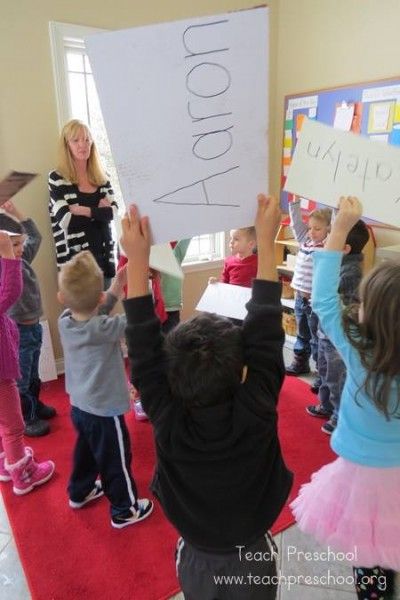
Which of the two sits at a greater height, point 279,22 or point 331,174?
point 279,22

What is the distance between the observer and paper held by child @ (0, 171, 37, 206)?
3.33ft

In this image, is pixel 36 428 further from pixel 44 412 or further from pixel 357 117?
pixel 357 117

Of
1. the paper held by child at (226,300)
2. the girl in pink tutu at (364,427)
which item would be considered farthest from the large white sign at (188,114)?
the paper held by child at (226,300)

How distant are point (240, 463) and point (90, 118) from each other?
9.02ft

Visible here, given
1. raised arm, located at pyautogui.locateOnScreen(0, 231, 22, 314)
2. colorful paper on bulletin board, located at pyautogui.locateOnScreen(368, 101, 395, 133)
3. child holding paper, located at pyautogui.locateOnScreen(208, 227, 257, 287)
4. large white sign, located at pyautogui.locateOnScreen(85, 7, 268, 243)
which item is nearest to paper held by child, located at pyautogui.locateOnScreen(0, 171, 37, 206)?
large white sign, located at pyautogui.locateOnScreen(85, 7, 268, 243)

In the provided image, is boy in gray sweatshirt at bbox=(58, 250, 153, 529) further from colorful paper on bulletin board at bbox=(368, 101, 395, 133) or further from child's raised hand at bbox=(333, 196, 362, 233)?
colorful paper on bulletin board at bbox=(368, 101, 395, 133)

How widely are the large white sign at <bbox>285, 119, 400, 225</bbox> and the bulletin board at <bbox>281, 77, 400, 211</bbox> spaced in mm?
1283

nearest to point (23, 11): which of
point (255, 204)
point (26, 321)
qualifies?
point (26, 321)

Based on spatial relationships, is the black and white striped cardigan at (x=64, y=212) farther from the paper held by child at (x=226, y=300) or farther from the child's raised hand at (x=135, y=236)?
the child's raised hand at (x=135, y=236)

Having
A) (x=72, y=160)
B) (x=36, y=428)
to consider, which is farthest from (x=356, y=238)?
(x=36, y=428)

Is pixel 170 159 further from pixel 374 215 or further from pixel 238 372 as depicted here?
pixel 374 215

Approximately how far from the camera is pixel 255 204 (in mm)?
859

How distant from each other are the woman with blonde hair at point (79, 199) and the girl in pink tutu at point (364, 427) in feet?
6.50

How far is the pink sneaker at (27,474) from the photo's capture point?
1860 millimetres
